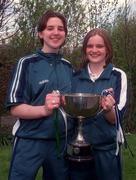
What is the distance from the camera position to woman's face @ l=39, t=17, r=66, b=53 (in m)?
3.30

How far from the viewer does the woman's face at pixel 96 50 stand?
10.7ft

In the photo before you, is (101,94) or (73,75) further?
(73,75)

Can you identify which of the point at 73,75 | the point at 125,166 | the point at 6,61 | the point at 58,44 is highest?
the point at 58,44

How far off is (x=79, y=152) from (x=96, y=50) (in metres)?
0.65

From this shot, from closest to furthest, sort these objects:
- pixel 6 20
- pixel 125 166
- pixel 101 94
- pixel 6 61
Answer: pixel 101 94, pixel 125 166, pixel 6 61, pixel 6 20

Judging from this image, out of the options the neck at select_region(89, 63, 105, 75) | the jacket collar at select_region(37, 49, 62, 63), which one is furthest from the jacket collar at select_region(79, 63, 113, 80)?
the jacket collar at select_region(37, 49, 62, 63)

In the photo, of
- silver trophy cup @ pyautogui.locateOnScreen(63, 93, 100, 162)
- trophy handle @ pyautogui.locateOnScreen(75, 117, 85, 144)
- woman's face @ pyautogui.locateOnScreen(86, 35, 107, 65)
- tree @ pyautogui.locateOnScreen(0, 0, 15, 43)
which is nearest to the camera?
silver trophy cup @ pyautogui.locateOnScreen(63, 93, 100, 162)

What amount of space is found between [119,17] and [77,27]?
1493mm

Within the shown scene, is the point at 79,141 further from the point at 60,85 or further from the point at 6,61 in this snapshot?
the point at 6,61

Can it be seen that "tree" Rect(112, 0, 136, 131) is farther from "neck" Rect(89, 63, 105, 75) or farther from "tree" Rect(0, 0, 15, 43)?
"neck" Rect(89, 63, 105, 75)

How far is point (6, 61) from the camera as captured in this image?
10.5 meters

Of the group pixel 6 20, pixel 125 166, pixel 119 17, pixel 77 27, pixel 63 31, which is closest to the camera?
pixel 63 31

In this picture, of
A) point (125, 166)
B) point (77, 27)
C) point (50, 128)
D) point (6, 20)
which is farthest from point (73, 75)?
point (77, 27)

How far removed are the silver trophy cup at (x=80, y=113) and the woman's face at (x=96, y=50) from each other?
1.00ft
